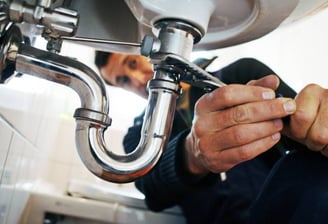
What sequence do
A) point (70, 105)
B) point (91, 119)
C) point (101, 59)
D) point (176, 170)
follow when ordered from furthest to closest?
point (70, 105) < point (101, 59) < point (176, 170) < point (91, 119)

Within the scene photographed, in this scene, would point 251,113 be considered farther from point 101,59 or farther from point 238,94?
point 101,59

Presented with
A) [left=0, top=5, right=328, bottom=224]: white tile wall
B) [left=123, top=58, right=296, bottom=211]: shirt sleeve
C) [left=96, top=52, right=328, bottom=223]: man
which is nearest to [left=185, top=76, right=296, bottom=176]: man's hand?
[left=96, top=52, right=328, bottom=223]: man

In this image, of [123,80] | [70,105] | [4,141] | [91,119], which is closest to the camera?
[91,119]

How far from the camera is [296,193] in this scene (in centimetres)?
37

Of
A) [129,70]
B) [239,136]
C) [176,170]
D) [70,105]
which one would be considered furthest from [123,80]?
[239,136]

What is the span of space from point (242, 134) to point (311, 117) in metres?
0.06

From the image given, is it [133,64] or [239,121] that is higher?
[133,64]

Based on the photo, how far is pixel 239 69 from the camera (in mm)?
823

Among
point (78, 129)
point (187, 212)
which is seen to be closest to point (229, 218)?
point (187, 212)

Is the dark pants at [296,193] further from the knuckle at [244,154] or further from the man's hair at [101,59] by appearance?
the man's hair at [101,59]

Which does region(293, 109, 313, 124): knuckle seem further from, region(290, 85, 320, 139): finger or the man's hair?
the man's hair

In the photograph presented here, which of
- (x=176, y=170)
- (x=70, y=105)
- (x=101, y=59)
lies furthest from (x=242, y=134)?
(x=70, y=105)

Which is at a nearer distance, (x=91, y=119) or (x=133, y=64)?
(x=91, y=119)

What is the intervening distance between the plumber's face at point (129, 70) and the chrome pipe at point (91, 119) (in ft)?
2.33
